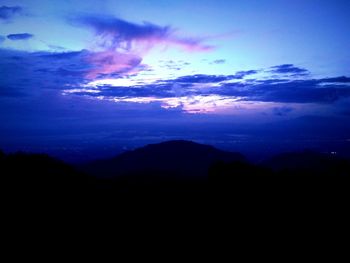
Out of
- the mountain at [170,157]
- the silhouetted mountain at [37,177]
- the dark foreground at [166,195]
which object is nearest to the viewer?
the silhouetted mountain at [37,177]

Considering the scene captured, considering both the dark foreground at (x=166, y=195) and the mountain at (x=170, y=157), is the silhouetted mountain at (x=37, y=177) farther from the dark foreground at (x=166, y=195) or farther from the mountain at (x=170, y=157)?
the mountain at (x=170, y=157)

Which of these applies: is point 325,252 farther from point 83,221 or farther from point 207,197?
point 83,221

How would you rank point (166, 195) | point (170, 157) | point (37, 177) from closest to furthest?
point (37, 177), point (166, 195), point (170, 157)

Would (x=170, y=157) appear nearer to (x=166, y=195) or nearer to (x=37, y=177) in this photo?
(x=166, y=195)

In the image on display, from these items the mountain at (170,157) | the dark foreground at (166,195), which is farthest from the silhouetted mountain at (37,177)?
the mountain at (170,157)

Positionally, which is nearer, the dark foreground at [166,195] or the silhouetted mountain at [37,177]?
the silhouetted mountain at [37,177]

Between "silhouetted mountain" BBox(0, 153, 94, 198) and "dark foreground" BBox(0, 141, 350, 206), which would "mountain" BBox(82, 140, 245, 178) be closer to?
"dark foreground" BBox(0, 141, 350, 206)

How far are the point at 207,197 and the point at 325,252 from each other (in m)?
15.5

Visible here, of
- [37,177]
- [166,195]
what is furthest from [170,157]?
[37,177]

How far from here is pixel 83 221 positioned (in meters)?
25.2

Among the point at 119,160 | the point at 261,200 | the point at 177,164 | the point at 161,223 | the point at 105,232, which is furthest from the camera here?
the point at 119,160

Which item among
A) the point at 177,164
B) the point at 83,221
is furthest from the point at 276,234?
the point at 177,164

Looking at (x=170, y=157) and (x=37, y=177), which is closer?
(x=37, y=177)

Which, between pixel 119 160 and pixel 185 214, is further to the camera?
pixel 119 160
